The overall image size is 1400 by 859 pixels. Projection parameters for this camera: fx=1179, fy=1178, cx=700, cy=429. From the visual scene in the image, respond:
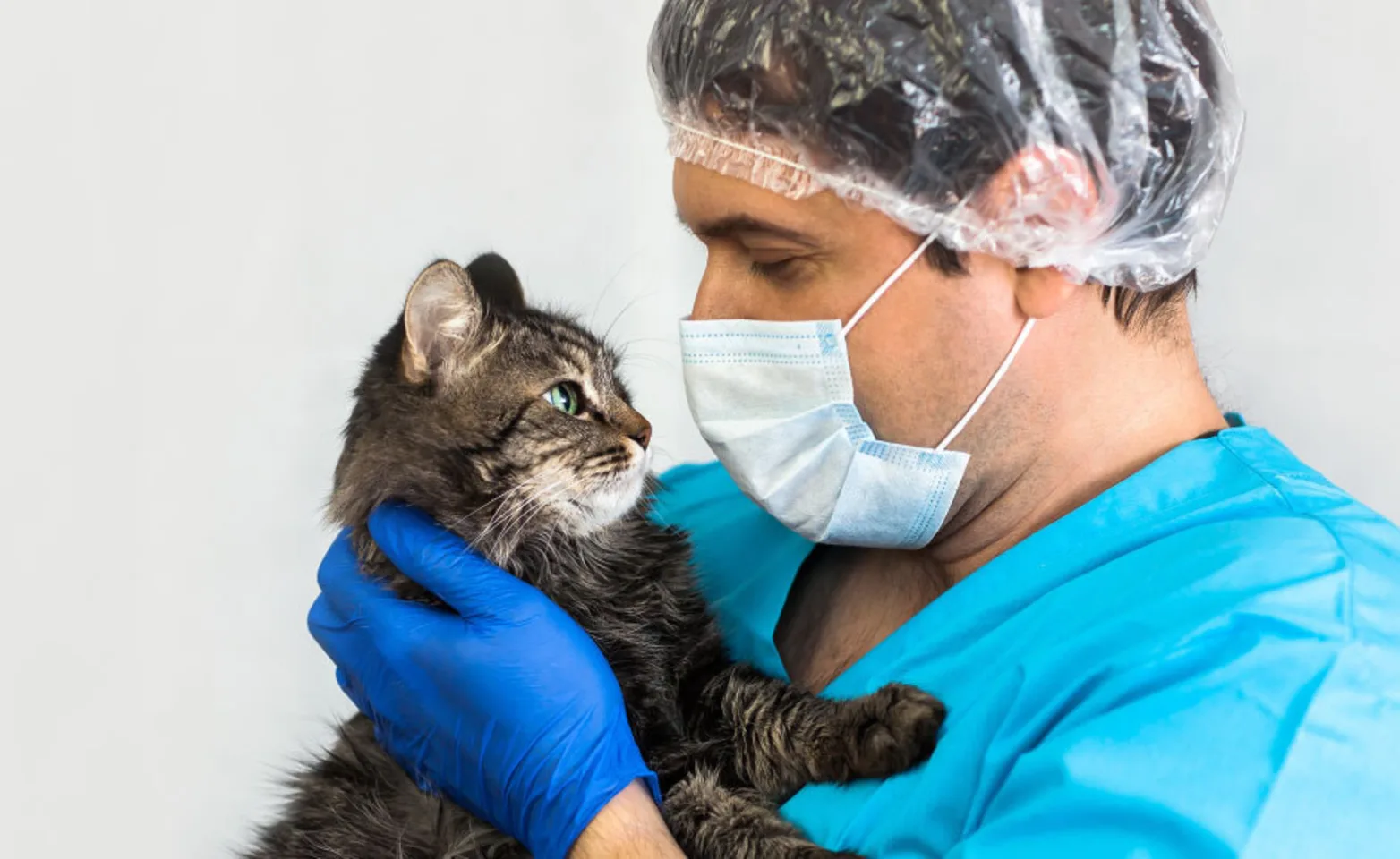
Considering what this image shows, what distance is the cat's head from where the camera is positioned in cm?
173

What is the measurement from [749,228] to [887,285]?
191mm

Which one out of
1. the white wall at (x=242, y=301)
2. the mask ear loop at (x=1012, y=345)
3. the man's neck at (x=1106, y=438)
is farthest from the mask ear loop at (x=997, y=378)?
the white wall at (x=242, y=301)

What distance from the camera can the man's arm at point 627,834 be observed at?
146 cm

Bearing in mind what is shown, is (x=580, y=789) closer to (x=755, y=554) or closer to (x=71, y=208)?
(x=755, y=554)

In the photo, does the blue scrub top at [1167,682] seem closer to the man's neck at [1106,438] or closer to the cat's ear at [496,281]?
the man's neck at [1106,438]

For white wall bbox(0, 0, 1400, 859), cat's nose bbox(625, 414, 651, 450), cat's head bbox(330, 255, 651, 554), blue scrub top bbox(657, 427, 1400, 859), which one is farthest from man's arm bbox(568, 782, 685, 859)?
white wall bbox(0, 0, 1400, 859)

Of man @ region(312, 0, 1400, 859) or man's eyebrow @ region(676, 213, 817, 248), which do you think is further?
man's eyebrow @ region(676, 213, 817, 248)

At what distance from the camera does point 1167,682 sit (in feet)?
3.98

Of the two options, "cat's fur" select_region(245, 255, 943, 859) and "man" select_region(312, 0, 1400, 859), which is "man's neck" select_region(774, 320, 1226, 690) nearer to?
"man" select_region(312, 0, 1400, 859)

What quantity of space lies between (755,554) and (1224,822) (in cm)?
100

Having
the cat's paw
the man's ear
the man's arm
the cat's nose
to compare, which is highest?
the man's ear

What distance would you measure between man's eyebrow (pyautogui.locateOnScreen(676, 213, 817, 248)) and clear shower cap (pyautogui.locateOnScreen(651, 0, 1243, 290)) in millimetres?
51

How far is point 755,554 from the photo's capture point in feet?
6.57

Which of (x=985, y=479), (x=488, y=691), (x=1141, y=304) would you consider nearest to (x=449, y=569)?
(x=488, y=691)
